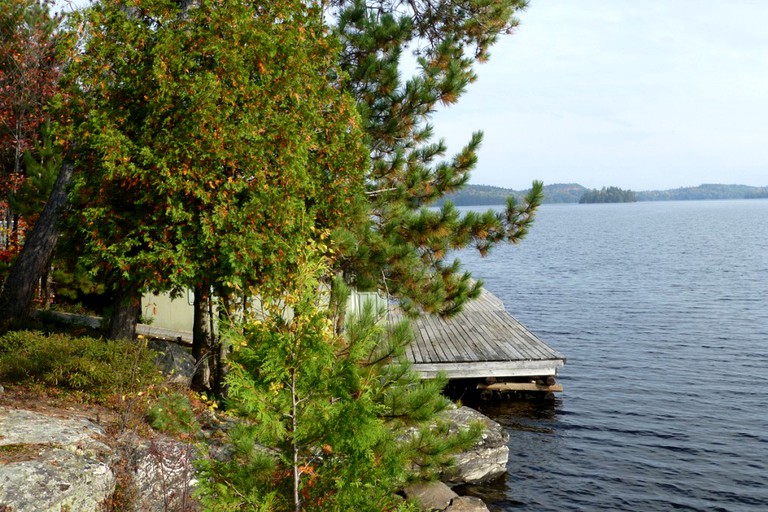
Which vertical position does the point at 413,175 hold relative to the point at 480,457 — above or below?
above

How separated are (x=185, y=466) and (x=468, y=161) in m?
9.76

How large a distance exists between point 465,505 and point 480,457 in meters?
2.99

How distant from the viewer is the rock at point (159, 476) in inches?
327

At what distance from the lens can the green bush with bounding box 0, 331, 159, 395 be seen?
10.4 meters

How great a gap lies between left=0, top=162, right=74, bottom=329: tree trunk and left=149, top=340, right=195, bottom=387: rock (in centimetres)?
397

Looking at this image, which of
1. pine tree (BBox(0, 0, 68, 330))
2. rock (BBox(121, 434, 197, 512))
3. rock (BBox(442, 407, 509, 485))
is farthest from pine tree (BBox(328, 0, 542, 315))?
pine tree (BBox(0, 0, 68, 330))

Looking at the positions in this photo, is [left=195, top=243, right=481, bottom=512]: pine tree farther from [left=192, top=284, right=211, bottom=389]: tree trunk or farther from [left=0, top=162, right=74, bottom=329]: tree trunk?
[left=0, top=162, right=74, bottom=329]: tree trunk

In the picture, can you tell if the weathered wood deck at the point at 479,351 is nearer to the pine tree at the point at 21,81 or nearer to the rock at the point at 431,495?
the rock at the point at 431,495

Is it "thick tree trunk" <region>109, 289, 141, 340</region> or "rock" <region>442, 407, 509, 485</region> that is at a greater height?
"thick tree trunk" <region>109, 289, 141, 340</region>

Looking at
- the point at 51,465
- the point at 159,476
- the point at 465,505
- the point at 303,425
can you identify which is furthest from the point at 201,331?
the point at 303,425

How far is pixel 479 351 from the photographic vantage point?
20.8 m

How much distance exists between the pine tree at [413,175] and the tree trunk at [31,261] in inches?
265

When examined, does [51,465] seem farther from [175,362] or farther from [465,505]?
[465,505]

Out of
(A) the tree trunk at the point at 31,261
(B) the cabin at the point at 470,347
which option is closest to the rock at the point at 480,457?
(B) the cabin at the point at 470,347
